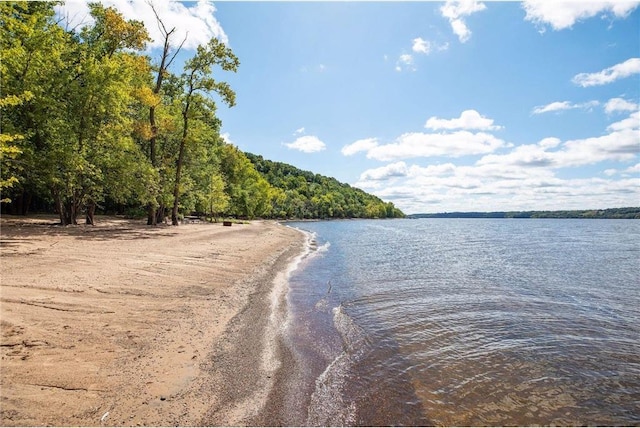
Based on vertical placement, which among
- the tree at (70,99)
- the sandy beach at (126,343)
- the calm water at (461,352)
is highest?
the tree at (70,99)

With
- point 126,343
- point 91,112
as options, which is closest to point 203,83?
point 91,112

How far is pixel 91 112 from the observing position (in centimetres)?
2416

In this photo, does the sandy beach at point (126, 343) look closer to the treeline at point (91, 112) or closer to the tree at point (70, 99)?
the treeline at point (91, 112)

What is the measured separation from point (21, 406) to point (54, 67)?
25.5 m

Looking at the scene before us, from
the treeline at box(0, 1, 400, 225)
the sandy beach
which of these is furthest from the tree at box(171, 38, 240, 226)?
the sandy beach

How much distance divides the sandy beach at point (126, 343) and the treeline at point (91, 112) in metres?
7.09

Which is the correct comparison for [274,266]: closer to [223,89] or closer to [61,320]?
[61,320]

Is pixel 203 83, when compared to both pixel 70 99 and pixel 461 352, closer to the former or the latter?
pixel 70 99

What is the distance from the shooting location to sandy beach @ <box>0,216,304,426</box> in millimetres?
5074

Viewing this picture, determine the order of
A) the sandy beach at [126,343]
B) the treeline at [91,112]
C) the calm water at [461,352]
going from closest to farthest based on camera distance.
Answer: the sandy beach at [126,343], the calm water at [461,352], the treeline at [91,112]

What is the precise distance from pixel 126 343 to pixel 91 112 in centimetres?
2273

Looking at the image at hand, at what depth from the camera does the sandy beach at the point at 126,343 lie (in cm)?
507

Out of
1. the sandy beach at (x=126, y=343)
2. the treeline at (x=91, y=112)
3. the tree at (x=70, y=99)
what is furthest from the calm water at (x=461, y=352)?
the tree at (x=70, y=99)

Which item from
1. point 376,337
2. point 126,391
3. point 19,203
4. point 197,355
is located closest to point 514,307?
point 376,337
